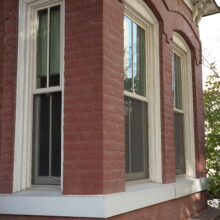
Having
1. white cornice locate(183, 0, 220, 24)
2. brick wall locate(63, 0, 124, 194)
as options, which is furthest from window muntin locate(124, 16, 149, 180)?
white cornice locate(183, 0, 220, 24)

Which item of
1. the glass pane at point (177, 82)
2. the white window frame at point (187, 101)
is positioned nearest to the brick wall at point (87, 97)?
the white window frame at point (187, 101)

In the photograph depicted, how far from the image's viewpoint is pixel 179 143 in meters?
7.87

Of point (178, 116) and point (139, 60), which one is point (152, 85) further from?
point (178, 116)

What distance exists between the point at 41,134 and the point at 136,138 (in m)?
1.50

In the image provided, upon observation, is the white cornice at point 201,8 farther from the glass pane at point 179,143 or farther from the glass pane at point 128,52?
the glass pane at point 128,52

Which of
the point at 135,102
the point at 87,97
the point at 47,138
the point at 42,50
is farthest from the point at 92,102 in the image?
the point at 135,102

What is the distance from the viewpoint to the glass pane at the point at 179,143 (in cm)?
767

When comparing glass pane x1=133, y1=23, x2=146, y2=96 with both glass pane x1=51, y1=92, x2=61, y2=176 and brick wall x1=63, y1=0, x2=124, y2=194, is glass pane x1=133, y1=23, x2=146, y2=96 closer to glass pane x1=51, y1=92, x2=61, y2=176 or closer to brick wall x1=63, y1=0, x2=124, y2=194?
brick wall x1=63, y1=0, x2=124, y2=194

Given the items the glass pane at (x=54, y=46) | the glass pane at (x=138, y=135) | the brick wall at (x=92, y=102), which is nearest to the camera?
the brick wall at (x=92, y=102)

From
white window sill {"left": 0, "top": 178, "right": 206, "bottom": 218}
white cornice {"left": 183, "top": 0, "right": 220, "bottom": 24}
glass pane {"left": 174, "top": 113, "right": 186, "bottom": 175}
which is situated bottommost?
white window sill {"left": 0, "top": 178, "right": 206, "bottom": 218}

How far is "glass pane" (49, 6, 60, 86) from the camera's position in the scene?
5137 mm

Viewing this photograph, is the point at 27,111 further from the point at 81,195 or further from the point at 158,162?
the point at 158,162

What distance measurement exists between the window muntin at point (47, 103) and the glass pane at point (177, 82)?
11.1ft

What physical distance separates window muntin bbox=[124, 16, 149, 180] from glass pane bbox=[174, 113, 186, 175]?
5.40ft
